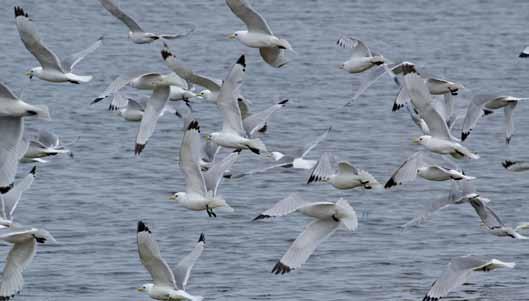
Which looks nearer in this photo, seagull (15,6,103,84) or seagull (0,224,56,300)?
seagull (0,224,56,300)

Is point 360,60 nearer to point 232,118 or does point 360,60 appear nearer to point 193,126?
point 232,118

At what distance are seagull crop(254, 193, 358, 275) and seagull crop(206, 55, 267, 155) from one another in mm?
816

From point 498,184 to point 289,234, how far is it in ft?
12.6

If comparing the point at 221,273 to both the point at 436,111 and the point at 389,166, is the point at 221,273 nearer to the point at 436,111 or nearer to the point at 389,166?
the point at 436,111

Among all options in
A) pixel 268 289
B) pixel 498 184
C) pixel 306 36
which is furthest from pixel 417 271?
pixel 306 36

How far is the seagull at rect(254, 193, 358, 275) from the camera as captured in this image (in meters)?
12.4

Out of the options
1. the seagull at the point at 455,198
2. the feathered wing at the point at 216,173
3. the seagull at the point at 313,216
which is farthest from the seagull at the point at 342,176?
the seagull at the point at 313,216

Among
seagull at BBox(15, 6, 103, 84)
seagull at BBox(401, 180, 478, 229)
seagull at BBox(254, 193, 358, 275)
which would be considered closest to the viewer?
seagull at BBox(254, 193, 358, 275)

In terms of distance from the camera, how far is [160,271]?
1212cm

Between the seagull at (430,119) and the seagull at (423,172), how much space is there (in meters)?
0.13

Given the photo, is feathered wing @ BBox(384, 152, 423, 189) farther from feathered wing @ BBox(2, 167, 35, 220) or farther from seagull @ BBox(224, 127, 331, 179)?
feathered wing @ BBox(2, 167, 35, 220)

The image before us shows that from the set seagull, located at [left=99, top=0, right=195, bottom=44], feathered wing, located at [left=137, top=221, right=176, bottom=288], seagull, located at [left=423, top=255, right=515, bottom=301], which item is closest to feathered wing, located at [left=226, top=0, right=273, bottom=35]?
seagull, located at [left=99, top=0, right=195, bottom=44]

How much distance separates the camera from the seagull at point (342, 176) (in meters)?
13.6

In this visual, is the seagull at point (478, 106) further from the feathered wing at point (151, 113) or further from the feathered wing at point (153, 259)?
the feathered wing at point (153, 259)
